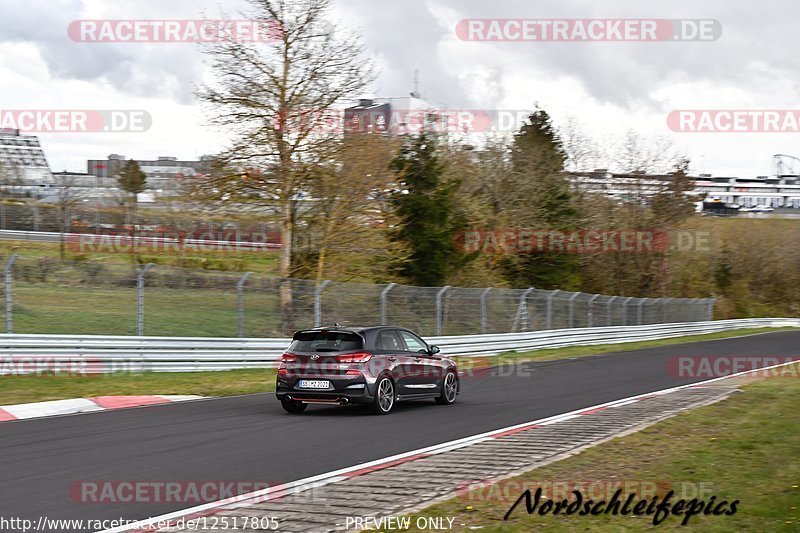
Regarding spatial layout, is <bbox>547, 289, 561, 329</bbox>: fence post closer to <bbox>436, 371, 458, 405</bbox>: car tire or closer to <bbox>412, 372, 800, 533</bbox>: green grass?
<bbox>436, 371, 458, 405</bbox>: car tire

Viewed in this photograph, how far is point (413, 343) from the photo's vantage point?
15.6 m

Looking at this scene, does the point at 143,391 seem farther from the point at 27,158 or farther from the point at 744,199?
the point at 744,199

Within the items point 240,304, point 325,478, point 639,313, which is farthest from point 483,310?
point 325,478

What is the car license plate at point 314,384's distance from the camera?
1378 centimetres

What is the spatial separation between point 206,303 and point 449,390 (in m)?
7.88

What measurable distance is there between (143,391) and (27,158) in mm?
95524

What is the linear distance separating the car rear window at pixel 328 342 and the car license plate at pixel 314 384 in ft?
1.71

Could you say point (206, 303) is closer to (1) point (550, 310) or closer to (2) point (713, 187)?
(1) point (550, 310)

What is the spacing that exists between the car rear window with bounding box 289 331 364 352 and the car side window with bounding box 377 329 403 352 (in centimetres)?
52

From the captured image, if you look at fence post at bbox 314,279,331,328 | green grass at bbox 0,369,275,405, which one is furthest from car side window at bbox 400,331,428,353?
fence post at bbox 314,279,331,328

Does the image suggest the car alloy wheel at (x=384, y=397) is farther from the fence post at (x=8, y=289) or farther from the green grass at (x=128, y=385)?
the fence post at (x=8, y=289)

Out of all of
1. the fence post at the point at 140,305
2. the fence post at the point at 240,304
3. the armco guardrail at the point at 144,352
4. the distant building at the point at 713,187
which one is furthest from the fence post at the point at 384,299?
the distant building at the point at 713,187

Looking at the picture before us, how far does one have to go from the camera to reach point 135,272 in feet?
67.1

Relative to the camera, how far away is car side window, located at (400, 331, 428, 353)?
1541 centimetres
